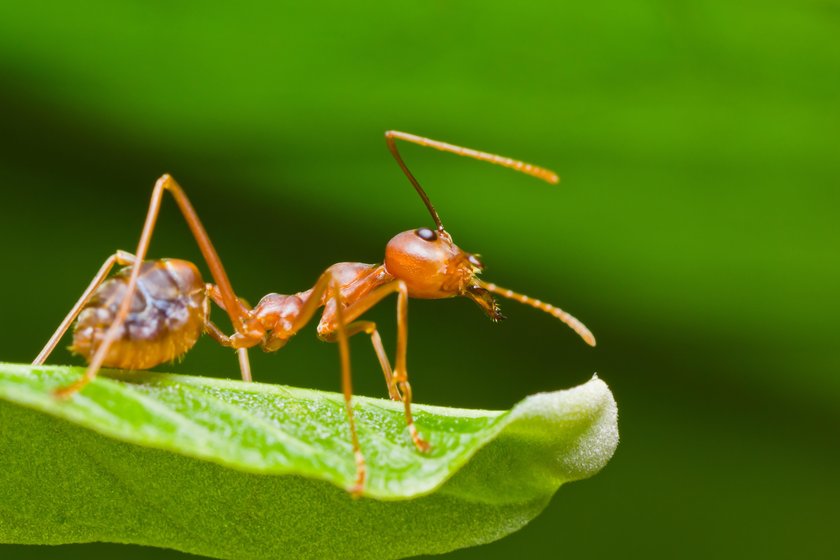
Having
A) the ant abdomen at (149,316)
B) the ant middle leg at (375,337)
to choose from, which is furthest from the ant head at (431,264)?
the ant abdomen at (149,316)

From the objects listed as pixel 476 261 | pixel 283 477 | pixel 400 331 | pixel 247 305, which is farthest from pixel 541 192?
pixel 283 477

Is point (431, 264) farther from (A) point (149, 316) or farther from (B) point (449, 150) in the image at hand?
(A) point (149, 316)

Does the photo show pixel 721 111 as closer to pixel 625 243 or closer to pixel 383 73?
pixel 625 243

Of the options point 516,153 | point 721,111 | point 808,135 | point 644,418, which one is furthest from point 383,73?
point 644,418

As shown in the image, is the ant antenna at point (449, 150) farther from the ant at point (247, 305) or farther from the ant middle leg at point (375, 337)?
the ant middle leg at point (375, 337)

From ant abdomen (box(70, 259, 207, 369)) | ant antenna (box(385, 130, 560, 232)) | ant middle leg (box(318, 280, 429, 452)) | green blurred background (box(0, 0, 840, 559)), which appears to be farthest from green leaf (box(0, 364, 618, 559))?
green blurred background (box(0, 0, 840, 559))

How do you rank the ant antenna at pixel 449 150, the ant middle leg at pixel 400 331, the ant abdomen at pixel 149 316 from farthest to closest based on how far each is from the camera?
1. the ant antenna at pixel 449 150
2. the ant abdomen at pixel 149 316
3. the ant middle leg at pixel 400 331

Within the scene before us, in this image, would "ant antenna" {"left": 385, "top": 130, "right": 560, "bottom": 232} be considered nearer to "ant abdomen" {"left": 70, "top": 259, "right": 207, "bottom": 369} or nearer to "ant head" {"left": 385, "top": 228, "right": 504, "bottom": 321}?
"ant head" {"left": 385, "top": 228, "right": 504, "bottom": 321}
